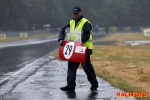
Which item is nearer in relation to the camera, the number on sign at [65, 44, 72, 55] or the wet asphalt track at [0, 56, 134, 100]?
the wet asphalt track at [0, 56, 134, 100]

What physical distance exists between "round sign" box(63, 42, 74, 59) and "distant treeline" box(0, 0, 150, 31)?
250 feet

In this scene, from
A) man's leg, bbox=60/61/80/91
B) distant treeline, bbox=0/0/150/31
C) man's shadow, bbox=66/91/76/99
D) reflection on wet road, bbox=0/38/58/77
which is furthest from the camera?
distant treeline, bbox=0/0/150/31

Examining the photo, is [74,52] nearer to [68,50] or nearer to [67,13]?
[68,50]

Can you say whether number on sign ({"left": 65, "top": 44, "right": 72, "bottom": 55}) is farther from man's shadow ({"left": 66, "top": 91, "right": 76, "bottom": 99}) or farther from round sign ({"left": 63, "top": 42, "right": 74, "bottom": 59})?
man's shadow ({"left": 66, "top": 91, "right": 76, "bottom": 99})

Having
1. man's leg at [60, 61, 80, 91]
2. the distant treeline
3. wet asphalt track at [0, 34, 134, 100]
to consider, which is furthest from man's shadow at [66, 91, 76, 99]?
the distant treeline

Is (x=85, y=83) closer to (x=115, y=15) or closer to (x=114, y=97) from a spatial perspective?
(x=114, y=97)

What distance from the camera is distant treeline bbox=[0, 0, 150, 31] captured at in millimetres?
88688

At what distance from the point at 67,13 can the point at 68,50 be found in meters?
104

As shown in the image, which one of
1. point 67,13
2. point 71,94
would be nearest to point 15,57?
point 71,94

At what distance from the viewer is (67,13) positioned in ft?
368

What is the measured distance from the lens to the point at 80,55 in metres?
8.90

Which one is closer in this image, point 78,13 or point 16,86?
point 78,13

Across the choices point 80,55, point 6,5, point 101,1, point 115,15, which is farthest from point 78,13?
point 101,1

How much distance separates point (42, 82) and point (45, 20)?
91898 mm
